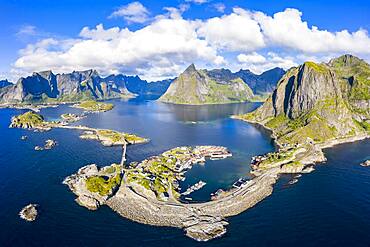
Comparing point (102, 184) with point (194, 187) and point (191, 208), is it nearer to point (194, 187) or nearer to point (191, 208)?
point (194, 187)

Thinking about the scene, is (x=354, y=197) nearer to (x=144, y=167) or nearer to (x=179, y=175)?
(x=179, y=175)

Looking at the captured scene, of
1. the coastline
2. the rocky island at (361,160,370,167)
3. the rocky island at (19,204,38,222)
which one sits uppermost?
the rocky island at (361,160,370,167)

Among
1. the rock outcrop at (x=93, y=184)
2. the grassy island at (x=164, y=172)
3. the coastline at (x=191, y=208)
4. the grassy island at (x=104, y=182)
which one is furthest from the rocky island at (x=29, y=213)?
the grassy island at (x=164, y=172)

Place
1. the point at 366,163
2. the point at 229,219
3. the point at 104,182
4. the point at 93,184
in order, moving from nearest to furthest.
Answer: the point at 229,219 → the point at 93,184 → the point at 104,182 → the point at 366,163

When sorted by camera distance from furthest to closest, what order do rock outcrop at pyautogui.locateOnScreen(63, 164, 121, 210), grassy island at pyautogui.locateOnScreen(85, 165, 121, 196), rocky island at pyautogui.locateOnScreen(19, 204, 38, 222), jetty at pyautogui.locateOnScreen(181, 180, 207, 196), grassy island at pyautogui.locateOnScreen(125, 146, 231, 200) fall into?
jetty at pyautogui.locateOnScreen(181, 180, 207, 196) → grassy island at pyautogui.locateOnScreen(125, 146, 231, 200) → grassy island at pyautogui.locateOnScreen(85, 165, 121, 196) → rock outcrop at pyautogui.locateOnScreen(63, 164, 121, 210) → rocky island at pyautogui.locateOnScreen(19, 204, 38, 222)

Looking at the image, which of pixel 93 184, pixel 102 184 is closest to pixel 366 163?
pixel 102 184

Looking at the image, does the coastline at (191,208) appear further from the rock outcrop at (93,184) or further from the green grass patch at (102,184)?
the rock outcrop at (93,184)

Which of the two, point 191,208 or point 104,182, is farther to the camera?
point 104,182

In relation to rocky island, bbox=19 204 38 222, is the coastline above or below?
above

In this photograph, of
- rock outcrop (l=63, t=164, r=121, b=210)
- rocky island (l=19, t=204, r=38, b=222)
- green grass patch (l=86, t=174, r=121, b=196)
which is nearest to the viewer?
rocky island (l=19, t=204, r=38, b=222)

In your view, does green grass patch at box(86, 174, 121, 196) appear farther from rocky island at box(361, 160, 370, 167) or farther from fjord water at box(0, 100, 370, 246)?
rocky island at box(361, 160, 370, 167)

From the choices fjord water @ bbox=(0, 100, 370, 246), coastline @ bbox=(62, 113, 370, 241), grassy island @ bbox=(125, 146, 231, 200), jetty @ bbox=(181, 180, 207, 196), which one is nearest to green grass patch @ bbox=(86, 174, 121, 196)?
coastline @ bbox=(62, 113, 370, 241)

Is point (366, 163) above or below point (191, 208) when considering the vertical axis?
above
